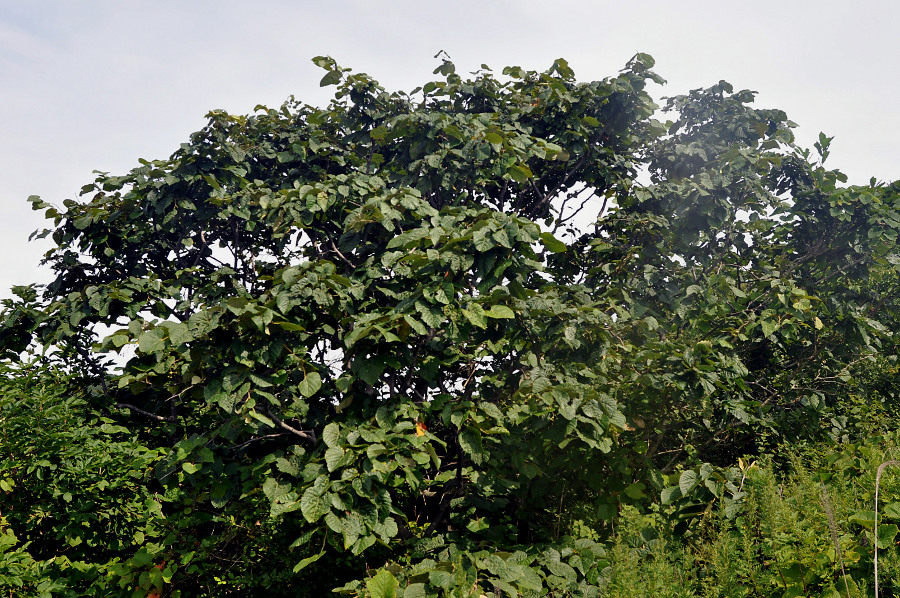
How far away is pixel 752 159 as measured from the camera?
7.56 metres

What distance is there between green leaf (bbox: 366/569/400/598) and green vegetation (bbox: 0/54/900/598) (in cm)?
2

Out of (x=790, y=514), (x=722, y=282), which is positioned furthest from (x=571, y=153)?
(x=790, y=514)

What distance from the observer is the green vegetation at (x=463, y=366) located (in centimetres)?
469

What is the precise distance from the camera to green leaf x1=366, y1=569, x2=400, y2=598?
4.36 meters

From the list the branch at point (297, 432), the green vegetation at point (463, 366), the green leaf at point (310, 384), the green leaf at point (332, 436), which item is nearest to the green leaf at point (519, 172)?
the green vegetation at point (463, 366)

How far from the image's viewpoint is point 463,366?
262 inches

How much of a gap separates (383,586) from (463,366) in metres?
2.71

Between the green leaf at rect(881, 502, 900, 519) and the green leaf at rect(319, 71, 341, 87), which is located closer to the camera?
the green leaf at rect(881, 502, 900, 519)

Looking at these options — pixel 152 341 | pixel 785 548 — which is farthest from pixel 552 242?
pixel 152 341

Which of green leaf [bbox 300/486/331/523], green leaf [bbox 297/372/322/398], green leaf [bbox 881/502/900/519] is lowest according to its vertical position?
green leaf [bbox 881/502/900/519]

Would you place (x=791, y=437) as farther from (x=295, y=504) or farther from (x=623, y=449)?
(x=295, y=504)

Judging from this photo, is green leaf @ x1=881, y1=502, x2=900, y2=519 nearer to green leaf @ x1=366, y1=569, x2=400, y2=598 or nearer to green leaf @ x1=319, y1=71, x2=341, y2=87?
green leaf @ x1=366, y1=569, x2=400, y2=598

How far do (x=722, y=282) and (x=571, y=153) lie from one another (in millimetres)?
2471

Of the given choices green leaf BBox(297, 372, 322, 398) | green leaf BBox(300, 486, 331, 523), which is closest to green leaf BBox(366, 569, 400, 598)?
green leaf BBox(300, 486, 331, 523)
